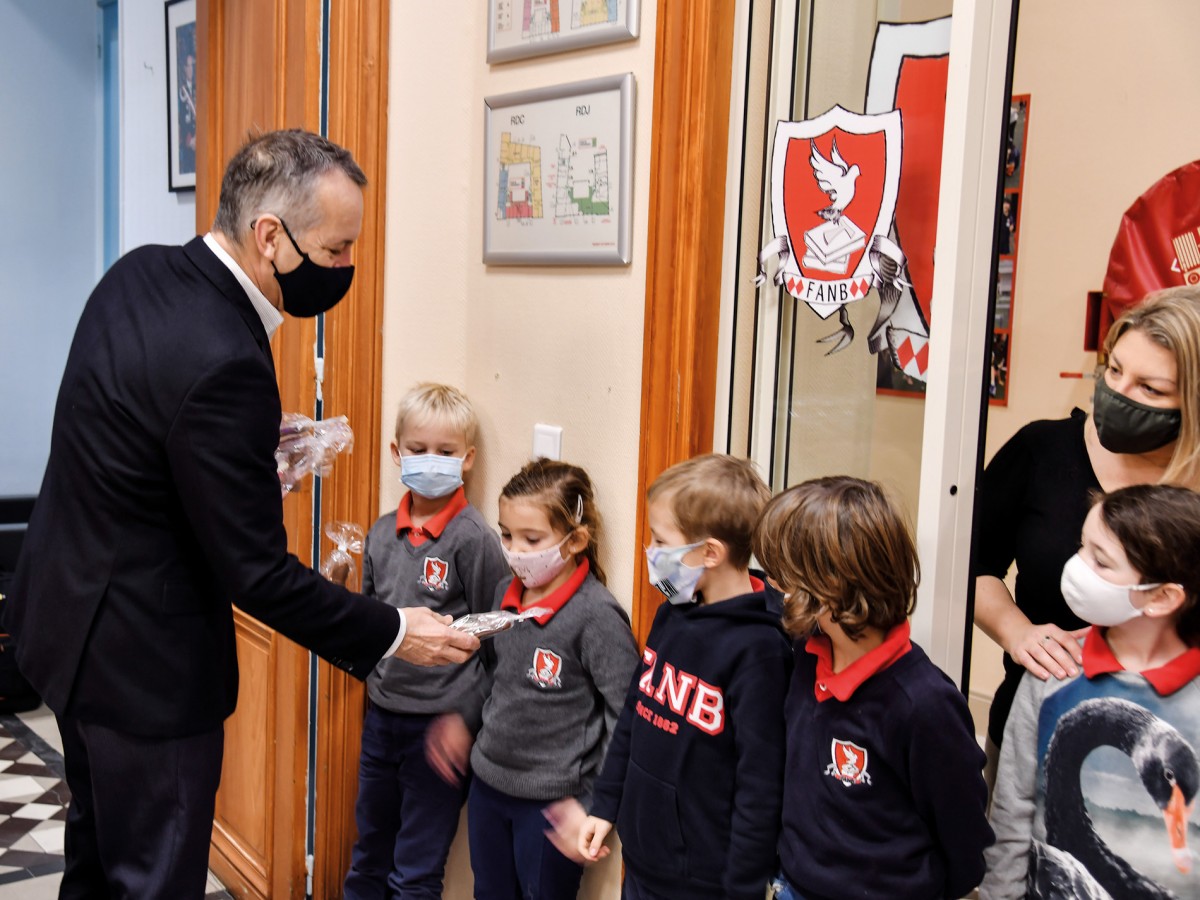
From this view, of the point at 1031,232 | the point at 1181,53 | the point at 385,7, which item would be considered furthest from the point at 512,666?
the point at 1181,53

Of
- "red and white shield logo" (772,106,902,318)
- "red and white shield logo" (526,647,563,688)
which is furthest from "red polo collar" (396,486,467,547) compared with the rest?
"red and white shield logo" (772,106,902,318)

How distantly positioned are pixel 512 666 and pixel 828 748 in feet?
2.73

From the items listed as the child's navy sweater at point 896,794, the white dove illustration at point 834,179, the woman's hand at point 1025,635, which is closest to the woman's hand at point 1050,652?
the woman's hand at point 1025,635

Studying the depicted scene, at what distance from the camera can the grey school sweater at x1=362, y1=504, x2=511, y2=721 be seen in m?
2.44

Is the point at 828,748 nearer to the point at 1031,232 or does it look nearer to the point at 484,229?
the point at 484,229

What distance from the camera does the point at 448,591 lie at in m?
2.45

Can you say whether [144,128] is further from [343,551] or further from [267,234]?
[267,234]

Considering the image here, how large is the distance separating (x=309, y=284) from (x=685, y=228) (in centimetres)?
67

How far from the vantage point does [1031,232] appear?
146 inches

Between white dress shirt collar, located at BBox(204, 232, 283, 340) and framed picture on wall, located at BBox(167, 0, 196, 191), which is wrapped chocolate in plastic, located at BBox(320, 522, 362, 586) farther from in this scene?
framed picture on wall, located at BBox(167, 0, 196, 191)

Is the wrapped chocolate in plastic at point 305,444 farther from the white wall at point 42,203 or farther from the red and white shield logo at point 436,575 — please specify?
the white wall at point 42,203

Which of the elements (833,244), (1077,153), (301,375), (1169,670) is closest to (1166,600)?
(1169,670)

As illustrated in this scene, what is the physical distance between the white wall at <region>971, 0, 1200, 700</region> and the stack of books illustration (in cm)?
184

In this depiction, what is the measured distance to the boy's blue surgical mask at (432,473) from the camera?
2465 mm
